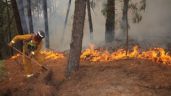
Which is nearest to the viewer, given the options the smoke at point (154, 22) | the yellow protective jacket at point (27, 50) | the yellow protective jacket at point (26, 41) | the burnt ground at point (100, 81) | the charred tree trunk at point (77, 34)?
the burnt ground at point (100, 81)

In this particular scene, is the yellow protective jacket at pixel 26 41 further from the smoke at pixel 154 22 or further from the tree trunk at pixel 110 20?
the smoke at pixel 154 22

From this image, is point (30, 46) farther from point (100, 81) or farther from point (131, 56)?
point (131, 56)

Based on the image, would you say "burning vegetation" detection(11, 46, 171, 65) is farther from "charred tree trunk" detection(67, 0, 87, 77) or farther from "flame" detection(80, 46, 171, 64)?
"charred tree trunk" detection(67, 0, 87, 77)

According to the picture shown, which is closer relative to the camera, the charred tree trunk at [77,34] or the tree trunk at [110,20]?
the charred tree trunk at [77,34]

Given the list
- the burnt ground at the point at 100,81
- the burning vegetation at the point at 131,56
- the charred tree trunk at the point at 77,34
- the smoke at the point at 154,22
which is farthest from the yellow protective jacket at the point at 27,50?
the smoke at the point at 154,22

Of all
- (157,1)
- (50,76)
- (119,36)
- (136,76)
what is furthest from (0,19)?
(136,76)

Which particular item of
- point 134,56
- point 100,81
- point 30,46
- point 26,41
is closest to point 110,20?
point 134,56

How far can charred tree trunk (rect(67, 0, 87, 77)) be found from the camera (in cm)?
1357

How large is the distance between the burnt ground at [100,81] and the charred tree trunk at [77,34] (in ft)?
1.40

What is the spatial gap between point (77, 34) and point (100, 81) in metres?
2.29

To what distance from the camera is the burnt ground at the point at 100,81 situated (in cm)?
1193

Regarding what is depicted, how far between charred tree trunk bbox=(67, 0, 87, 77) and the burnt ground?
427mm

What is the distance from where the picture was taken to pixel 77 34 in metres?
13.8

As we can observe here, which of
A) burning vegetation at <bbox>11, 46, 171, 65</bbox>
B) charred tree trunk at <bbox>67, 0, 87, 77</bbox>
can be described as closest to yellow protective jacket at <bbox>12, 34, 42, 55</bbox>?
charred tree trunk at <bbox>67, 0, 87, 77</bbox>
